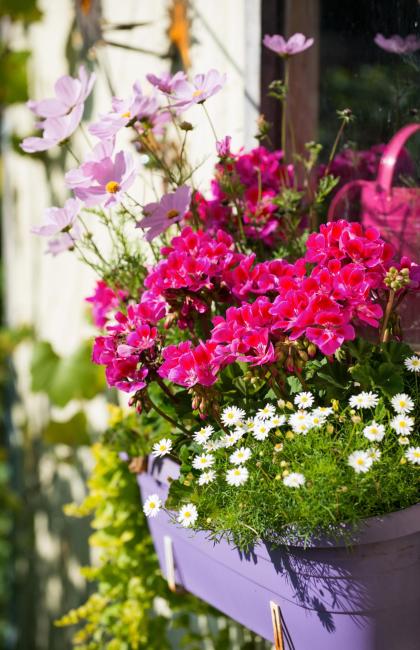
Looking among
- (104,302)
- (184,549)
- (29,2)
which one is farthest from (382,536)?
(29,2)

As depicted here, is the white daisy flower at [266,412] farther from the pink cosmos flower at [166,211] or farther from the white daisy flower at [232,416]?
the pink cosmos flower at [166,211]

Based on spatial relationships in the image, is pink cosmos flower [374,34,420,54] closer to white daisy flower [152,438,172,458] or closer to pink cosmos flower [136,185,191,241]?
pink cosmos flower [136,185,191,241]

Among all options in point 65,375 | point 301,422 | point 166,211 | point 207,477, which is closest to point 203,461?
point 207,477

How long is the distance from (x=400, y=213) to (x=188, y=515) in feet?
1.92

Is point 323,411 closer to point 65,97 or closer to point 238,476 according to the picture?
point 238,476

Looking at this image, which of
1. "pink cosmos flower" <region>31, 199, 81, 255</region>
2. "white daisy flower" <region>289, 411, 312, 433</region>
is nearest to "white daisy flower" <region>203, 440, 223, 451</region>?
"white daisy flower" <region>289, 411, 312, 433</region>

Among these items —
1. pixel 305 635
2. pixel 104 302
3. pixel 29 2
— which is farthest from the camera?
pixel 29 2

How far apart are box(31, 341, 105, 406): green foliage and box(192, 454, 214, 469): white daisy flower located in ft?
4.55

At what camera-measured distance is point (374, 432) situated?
939 millimetres

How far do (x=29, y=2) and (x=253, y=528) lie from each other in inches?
105

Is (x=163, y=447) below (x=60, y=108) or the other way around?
below

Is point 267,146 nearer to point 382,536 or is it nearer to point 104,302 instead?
point 104,302

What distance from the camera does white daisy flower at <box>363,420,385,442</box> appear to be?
3.05ft

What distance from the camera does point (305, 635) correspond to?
40.9 inches
